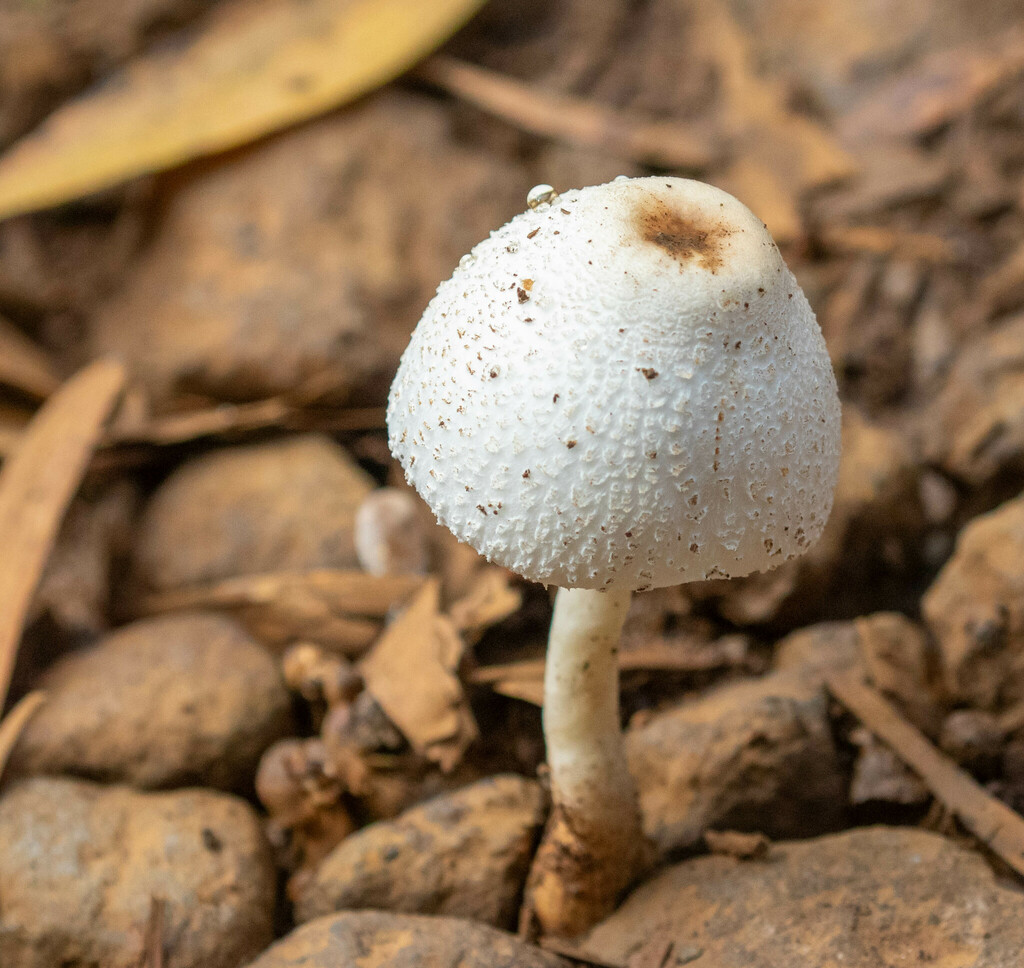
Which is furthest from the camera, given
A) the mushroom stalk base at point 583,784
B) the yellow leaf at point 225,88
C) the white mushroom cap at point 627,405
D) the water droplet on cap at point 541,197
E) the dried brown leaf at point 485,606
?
the yellow leaf at point 225,88

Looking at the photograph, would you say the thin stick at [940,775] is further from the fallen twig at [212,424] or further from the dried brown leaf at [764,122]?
the dried brown leaf at [764,122]

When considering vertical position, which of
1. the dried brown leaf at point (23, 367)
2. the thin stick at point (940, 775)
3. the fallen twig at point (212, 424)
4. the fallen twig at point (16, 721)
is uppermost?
the dried brown leaf at point (23, 367)

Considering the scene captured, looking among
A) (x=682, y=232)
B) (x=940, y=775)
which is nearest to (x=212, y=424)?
(x=682, y=232)

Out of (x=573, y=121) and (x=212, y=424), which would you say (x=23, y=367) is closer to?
(x=212, y=424)

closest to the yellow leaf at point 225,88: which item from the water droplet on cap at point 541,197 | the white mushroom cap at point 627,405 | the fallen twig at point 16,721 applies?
the fallen twig at point 16,721

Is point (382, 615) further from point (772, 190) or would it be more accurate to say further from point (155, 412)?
point (772, 190)

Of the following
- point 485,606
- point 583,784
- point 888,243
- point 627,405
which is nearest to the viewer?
point 627,405
